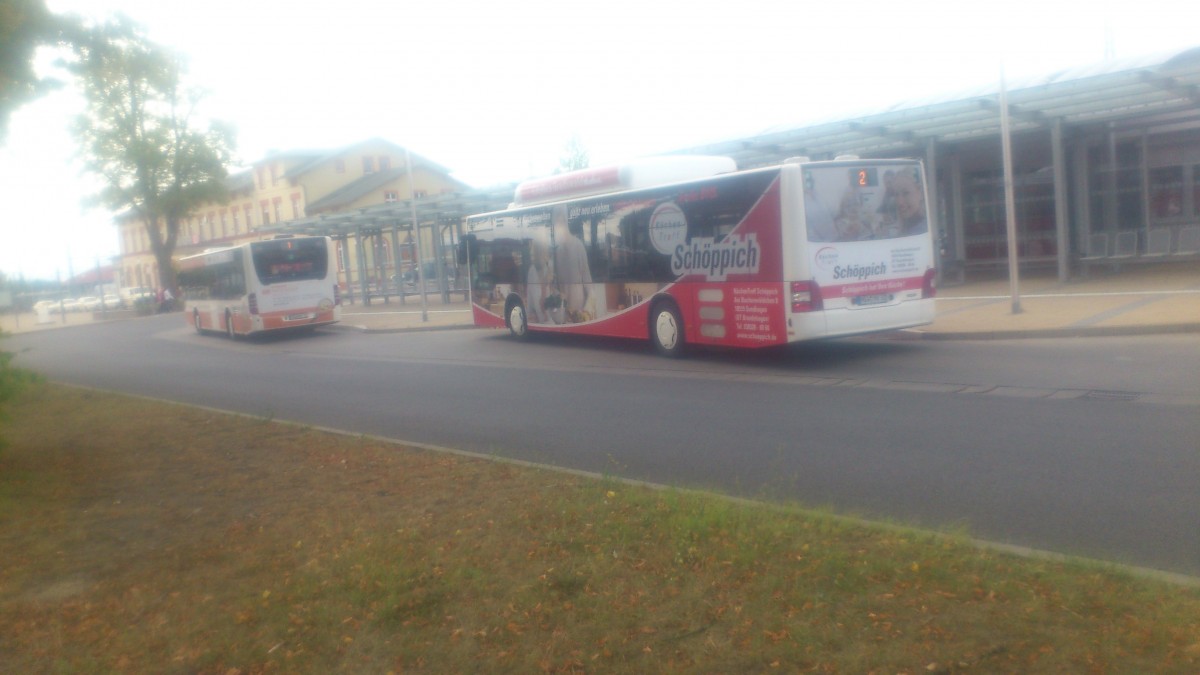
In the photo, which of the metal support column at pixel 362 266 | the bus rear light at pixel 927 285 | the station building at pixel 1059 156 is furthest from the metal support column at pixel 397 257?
the bus rear light at pixel 927 285

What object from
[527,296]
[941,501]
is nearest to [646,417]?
[941,501]

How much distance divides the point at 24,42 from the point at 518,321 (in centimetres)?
1391

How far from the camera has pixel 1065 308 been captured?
19.0 meters

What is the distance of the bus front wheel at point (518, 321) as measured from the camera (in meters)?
22.6

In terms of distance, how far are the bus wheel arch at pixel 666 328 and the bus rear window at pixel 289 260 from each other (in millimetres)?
15231

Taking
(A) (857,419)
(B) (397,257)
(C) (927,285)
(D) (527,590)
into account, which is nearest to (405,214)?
(B) (397,257)

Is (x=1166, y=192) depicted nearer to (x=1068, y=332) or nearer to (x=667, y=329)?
(x=1068, y=332)

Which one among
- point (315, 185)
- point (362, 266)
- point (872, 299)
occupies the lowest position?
point (872, 299)

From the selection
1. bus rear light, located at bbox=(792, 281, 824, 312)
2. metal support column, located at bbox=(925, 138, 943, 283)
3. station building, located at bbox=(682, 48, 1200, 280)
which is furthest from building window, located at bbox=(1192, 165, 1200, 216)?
bus rear light, located at bbox=(792, 281, 824, 312)

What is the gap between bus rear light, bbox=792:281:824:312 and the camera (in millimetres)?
14484

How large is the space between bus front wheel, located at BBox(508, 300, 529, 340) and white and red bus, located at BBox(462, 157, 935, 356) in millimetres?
2427

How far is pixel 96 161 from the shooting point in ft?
201

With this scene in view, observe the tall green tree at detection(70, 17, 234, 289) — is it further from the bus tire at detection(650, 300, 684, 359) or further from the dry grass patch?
the dry grass patch

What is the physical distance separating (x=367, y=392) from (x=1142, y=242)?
20.6 m
